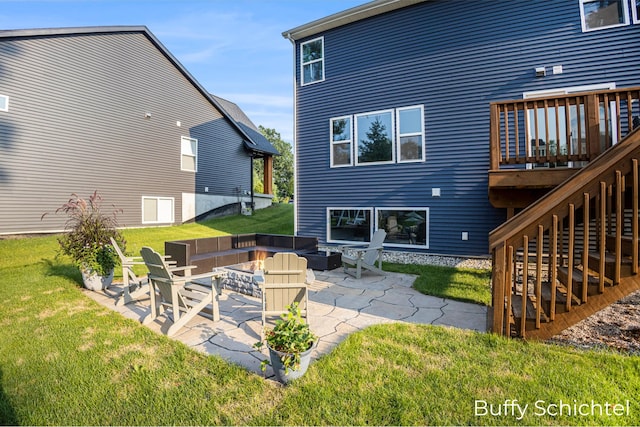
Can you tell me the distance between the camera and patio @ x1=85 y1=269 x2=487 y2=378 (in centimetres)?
342

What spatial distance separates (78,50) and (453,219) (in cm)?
1344

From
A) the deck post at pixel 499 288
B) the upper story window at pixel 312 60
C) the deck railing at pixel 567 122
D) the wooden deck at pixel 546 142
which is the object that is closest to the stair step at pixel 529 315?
the deck post at pixel 499 288

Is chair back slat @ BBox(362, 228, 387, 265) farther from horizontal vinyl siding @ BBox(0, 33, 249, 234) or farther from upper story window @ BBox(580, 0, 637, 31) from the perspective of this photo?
horizontal vinyl siding @ BBox(0, 33, 249, 234)

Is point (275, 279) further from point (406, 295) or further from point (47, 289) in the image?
point (47, 289)

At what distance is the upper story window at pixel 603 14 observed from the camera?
21.8 feet

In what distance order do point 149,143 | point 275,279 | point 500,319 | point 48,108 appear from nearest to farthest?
point 500,319, point 275,279, point 48,108, point 149,143

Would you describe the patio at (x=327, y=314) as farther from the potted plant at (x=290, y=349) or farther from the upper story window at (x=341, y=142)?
the upper story window at (x=341, y=142)

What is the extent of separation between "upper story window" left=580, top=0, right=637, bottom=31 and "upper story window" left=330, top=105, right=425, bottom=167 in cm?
374

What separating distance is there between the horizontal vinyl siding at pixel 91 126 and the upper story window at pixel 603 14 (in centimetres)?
1419

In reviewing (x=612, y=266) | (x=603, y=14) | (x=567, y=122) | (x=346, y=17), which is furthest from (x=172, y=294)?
(x=603, y=14)

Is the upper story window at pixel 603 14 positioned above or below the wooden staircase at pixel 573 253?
above

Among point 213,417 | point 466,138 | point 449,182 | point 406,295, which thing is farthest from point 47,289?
point 466,138

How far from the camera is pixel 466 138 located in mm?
7918

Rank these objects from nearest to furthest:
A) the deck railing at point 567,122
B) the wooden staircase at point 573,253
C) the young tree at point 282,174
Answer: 1. the wooden staircase at point 573,253
2. the deck railing at point 567,122
3. the young tree at point 282,174
